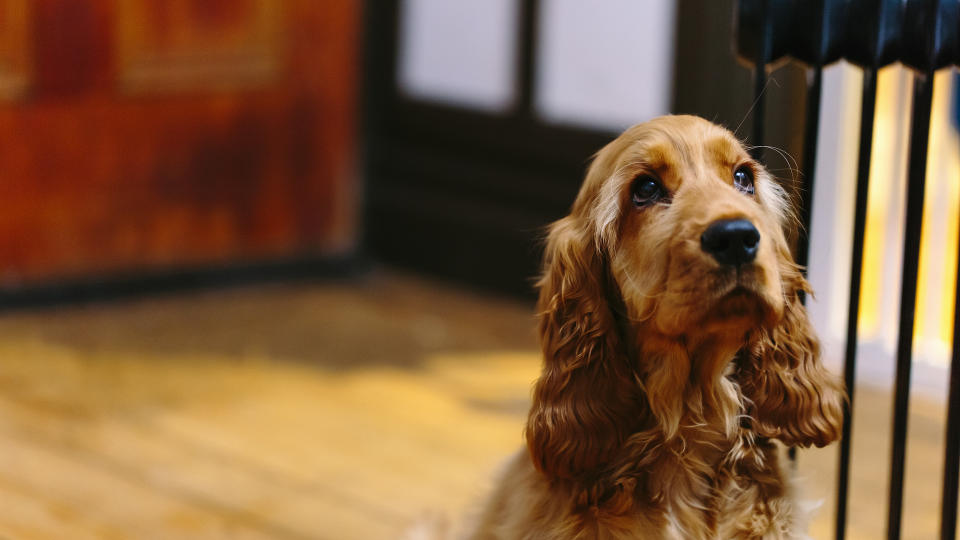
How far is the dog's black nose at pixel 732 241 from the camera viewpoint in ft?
5.00

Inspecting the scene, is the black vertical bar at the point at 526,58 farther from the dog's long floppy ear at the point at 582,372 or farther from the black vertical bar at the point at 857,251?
the dog's long floppy ear at the point at 582,372

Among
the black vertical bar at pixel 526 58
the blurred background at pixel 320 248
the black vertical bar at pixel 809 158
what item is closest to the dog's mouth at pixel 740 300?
the black vertical bar at pixel 809 158

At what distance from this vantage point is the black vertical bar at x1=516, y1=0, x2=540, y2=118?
4.89 m

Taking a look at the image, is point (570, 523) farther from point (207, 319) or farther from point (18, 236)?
point (18, 236)

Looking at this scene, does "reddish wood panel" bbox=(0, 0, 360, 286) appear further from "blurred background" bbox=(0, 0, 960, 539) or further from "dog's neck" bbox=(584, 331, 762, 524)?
"dog's neck" bbox=(584, 331, 762, 524)

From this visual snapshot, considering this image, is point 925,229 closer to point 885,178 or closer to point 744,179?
point 885,178

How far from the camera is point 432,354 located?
4.23 meters

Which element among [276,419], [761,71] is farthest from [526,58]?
[761,71]

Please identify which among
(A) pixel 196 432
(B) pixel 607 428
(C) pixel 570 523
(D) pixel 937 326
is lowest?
(A) pixel 196 432

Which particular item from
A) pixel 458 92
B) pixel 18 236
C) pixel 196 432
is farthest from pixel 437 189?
pixel 196 432

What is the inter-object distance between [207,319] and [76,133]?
813 mm

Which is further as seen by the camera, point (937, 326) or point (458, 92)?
point (458, 92)

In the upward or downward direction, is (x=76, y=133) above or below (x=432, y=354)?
above

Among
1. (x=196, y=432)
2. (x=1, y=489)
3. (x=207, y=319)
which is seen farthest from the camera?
(x=207, y=319)
